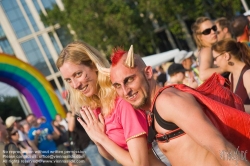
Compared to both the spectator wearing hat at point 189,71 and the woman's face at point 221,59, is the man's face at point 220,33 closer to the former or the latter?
the woman's face at point 221,59

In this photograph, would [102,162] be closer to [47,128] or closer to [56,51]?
[47,128]

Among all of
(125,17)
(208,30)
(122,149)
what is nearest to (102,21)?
(125,17)

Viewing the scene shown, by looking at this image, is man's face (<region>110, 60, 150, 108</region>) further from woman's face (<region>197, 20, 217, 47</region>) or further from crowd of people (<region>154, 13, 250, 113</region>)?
woman's face (<region>197, 20, 217, 47</region>)

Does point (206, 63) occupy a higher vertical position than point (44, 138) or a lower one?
higher

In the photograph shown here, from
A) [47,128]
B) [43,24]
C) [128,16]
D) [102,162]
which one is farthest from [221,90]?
[43,24]

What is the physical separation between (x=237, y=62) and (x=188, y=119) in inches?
78.8

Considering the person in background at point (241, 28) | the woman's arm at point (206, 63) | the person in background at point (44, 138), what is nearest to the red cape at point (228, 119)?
the woman's arm at point (206, 63)

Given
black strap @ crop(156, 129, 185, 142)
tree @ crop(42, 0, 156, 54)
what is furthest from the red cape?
tree @ crop(42, 0, 156, 54)

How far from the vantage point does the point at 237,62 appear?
161 inches

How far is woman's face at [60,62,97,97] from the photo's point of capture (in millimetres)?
3549

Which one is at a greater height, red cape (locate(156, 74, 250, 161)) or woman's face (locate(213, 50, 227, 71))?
woman's face (locate(213, 50, 227, 71))

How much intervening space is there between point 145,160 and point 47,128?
8.63 m

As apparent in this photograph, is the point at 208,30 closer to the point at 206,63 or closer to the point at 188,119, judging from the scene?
the point at 206,63

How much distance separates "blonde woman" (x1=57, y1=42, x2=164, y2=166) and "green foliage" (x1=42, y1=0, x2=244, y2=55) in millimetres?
28549
